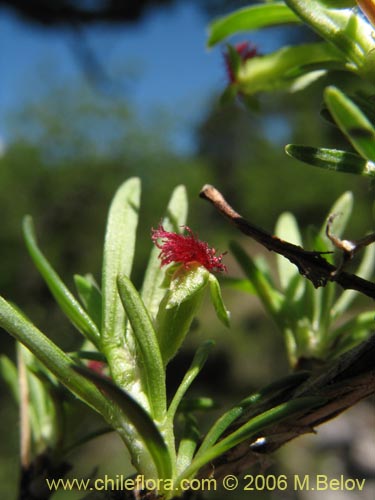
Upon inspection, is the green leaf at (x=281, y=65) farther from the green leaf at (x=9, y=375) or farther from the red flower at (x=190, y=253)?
the green leaf at (x=9, y=375)

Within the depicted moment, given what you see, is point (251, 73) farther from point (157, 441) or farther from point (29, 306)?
point (29, 306)

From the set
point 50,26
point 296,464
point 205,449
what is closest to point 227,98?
point 205,449

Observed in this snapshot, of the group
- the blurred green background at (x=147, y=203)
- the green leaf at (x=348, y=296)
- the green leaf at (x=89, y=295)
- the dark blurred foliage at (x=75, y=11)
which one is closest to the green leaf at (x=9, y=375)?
the green leaf at (x=89, y=295)

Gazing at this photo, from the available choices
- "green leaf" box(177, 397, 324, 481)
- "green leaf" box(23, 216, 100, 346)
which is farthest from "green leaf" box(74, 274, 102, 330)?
"green leaf" box(177, 397, 324, 481)

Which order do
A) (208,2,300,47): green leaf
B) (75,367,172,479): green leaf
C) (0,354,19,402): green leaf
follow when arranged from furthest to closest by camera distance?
(0,354,19,402): green leaf < (208,2,300,47): green leaf < (75,367,172,479): green leaf

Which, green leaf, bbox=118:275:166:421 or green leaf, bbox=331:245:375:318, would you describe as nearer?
green leaf, bbox=118:275:166:421

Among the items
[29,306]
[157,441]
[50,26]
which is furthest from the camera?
[50,26]

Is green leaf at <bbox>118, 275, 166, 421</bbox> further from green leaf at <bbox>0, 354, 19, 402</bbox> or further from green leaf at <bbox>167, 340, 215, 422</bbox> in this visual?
green leaf at <bbox>0, 354, 19, 402</bbox>
